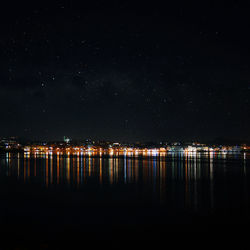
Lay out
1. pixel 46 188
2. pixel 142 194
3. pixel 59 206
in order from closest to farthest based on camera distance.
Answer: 1. pixel 59 206
2. pixel 142 194
3. pixel 46 188

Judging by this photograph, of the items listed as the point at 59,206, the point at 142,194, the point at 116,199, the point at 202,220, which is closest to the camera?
the point at 202,220

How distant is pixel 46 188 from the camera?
19.7m

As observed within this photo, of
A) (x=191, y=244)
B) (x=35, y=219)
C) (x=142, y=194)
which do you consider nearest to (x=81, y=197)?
(x=142, y=194)

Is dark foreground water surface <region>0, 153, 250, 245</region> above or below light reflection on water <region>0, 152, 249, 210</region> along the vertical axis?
above

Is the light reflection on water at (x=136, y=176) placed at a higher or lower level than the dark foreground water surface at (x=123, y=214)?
lower

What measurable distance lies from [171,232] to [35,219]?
5.54 meters

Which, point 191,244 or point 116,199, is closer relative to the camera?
point 191,244

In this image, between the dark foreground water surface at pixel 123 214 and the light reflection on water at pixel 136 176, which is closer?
the dark foreground water surface at pixel 123 214

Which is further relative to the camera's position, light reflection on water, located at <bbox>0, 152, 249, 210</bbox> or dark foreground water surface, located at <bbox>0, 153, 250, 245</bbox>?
light reflection on water, located at <bbox>0, 152, 249, 210</bbox>

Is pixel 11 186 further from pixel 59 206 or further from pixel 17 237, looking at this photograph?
pixel 17 237

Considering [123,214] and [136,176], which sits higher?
[123,214]

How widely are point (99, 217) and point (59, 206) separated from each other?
2.92 meters

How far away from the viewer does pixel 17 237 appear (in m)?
9.32

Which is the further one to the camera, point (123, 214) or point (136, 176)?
point (136, 176)
